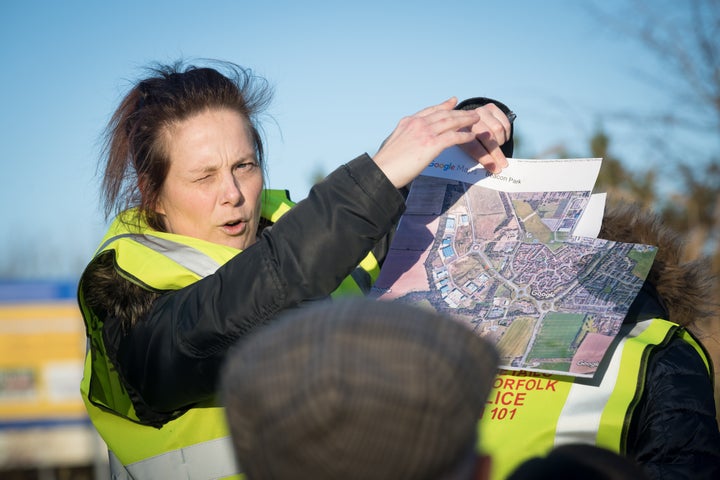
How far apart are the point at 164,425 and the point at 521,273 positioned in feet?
3.18

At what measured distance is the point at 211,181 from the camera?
201 centimetres

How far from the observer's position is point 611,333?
179 cm

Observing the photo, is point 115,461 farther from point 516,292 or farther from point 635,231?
point 635,231

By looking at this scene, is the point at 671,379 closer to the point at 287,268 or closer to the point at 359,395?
the point at 287,268

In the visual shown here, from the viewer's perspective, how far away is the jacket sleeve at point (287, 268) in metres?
1.48

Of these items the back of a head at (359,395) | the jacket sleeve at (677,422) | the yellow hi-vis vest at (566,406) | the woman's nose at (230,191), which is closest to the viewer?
the back of a head at (359,395)

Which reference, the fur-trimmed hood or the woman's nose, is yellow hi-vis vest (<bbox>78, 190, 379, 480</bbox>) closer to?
the woman's nose

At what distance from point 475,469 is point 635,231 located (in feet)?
4.60

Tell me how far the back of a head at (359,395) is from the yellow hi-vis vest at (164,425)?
3.41 feet

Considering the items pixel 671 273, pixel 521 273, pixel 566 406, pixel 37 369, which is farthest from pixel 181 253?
pixel 37 369

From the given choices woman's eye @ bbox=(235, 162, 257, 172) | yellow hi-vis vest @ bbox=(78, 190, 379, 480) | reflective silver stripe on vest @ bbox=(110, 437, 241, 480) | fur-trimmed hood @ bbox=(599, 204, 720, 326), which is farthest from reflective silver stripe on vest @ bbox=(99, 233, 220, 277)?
fur-trimmed hood @ bbox=(599, 204, 720, 326)

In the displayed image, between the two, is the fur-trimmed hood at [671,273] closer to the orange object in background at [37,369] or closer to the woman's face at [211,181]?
the woman's face at [211,181]

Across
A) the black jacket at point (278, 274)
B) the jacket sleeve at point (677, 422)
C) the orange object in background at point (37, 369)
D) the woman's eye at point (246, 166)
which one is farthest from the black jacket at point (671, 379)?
the orange object in background at point (37, 369)

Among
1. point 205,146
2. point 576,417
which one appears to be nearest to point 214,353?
point 205,146
